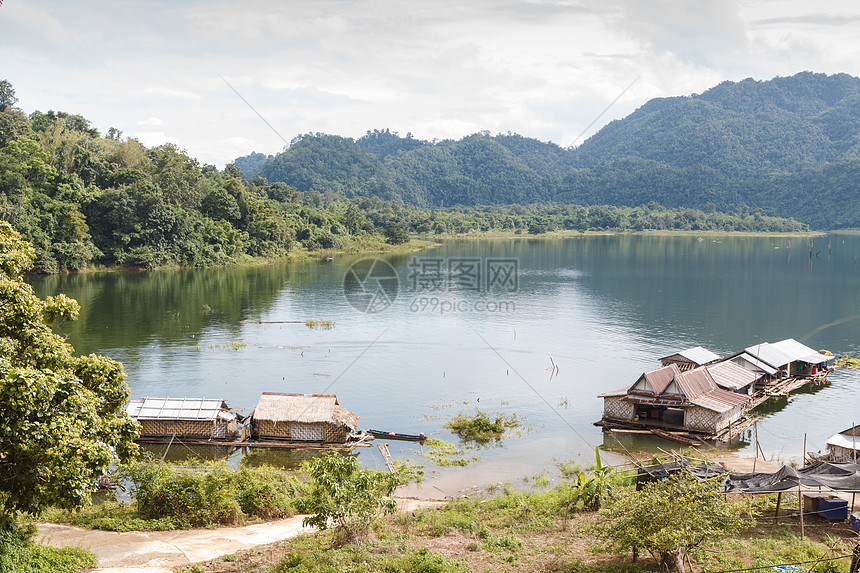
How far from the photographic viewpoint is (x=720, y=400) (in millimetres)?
26000

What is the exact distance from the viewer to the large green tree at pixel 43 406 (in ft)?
31.6

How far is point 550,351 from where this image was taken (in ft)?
126

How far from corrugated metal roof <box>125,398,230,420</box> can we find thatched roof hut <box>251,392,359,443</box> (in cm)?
143

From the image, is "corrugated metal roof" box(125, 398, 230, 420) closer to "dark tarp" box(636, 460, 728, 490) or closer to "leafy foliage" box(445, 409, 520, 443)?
→ "leafy foliage" box(445, 409, 520, 443)

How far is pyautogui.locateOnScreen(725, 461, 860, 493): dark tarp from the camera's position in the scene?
1517 centimetres

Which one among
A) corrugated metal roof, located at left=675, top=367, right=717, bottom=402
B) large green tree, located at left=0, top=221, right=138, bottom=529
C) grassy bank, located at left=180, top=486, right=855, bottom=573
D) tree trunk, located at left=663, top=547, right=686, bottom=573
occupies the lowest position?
grassy bank, located at left=180, top=486, right=855, bottom=573

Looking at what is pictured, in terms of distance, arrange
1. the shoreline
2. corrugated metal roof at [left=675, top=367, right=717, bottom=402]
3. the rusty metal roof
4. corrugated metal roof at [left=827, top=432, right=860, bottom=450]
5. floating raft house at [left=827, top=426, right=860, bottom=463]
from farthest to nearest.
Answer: the shoreline → the rusty metal roof → corrugated metal roof at [left=675, top=367, right=717, bottom=402] → corrugated metal roof at [left=827, top=432, right=860, bottom=450] → floating raft house at [left=827, top=426, right=860, bottom=463]

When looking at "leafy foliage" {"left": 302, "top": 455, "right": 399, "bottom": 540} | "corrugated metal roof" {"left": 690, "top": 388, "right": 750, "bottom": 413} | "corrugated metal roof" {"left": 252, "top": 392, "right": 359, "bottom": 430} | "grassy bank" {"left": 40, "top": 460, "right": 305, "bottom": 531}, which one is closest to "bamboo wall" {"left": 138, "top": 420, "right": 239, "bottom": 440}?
"corrugated metal roof" {"left": 252, "top": 392, "right": 359, "bottom": 430}

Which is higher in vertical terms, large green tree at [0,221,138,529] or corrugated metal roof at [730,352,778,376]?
large green tree at [0,221,138,529]

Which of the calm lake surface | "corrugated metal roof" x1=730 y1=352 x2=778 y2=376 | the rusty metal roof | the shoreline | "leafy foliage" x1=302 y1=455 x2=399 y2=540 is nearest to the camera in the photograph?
"leafy foliage" x1=302 y1=455 x2=399 y2=540

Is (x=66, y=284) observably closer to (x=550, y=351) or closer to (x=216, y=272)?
(x=216, y=272)

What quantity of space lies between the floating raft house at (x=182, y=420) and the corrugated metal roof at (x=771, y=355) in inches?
996

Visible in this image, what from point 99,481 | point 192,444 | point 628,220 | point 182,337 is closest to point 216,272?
A: point 182,337

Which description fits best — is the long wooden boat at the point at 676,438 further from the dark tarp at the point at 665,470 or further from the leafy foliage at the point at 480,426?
the dark tarp at the point at 665,470
